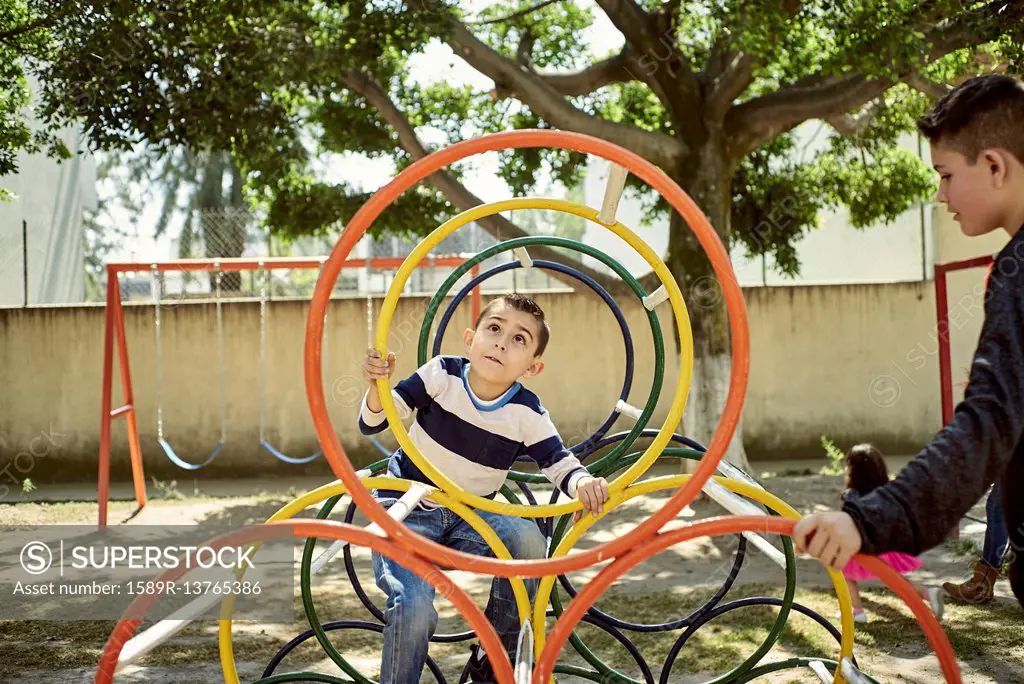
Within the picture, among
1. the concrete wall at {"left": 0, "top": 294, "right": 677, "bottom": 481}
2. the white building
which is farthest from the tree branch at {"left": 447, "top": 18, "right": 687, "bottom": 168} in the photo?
the white building

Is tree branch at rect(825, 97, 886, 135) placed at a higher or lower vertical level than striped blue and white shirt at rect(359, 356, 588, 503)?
higher

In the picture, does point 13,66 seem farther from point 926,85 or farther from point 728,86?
point 926,85

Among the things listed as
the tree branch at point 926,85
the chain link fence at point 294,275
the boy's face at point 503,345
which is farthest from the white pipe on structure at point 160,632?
the tree branch at point 926,85

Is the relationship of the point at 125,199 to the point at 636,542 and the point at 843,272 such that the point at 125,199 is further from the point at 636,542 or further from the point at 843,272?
the point at 636,542

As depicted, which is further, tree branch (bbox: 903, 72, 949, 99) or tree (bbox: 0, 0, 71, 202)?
tree branch (bbox: 903, 72, 949, 99)

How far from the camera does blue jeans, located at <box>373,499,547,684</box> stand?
103 inches

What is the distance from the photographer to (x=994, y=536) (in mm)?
4781

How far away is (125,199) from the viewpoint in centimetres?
2933

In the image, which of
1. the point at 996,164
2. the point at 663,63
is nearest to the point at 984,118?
the point at 996,164

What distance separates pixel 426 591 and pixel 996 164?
1.76 metres

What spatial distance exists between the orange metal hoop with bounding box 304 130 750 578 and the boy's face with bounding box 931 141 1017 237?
0.46 metres

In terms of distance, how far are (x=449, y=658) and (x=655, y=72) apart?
4.65 metres

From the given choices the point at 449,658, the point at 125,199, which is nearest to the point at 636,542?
the point at 449,658

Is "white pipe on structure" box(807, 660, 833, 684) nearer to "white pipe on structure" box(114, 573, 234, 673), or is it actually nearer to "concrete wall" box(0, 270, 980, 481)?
"white pipe on structure" box(114, 573, 234, 673)
